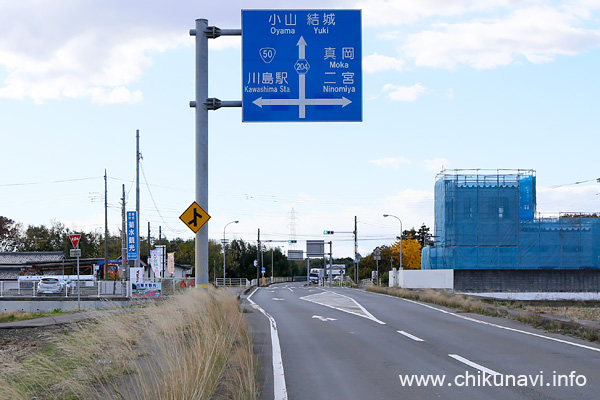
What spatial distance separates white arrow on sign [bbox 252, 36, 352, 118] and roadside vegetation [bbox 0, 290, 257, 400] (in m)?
5.56

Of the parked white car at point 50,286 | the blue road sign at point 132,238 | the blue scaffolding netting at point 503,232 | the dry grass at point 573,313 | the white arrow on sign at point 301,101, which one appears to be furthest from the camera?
the blue scaffolding netting at point 503,232

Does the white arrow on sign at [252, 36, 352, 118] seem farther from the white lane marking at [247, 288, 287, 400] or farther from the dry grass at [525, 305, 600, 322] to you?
the dry grass at [525, 305, 600, 322]

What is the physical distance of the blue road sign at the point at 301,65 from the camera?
54.5 ft

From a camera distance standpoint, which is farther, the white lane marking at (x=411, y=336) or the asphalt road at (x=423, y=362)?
the white lane marking at (x=411, y=336)

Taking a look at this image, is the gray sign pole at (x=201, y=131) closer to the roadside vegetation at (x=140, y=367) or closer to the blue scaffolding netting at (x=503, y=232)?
the roadside vegetation at (x=140, y=367)

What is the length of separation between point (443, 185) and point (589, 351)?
48319 millimetres

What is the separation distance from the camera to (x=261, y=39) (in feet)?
55.0

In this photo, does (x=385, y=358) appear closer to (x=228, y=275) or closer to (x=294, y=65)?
(x=294, y=65)

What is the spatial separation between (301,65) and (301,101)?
94cm

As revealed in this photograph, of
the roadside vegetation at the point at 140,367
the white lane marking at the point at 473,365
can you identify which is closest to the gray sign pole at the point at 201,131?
the roadside vegetation at the point at 140,367

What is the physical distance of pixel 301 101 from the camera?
16.5 meters

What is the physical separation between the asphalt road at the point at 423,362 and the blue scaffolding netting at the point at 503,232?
40.0 meters

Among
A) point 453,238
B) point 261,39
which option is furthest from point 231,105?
point 453,238

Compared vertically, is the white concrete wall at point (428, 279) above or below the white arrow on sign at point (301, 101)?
below
